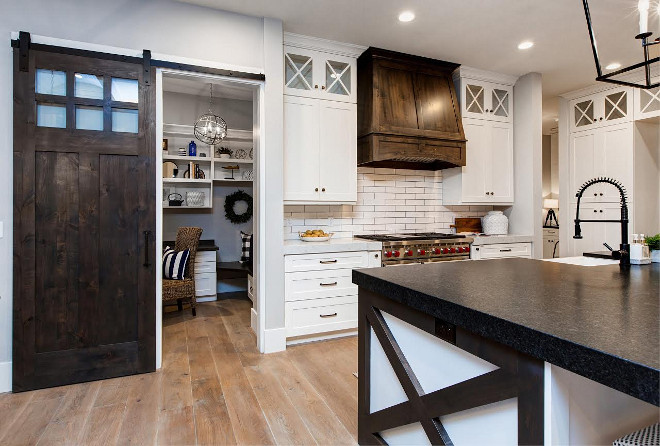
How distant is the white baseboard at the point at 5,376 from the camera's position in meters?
2.56

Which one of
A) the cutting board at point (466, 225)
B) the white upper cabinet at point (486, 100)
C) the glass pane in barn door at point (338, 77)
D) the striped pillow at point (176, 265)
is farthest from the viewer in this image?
the cutting board at point (466, 225)

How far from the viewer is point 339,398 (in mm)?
2473

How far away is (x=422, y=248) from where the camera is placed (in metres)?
3.91

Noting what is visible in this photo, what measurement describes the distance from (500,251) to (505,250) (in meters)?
0.09

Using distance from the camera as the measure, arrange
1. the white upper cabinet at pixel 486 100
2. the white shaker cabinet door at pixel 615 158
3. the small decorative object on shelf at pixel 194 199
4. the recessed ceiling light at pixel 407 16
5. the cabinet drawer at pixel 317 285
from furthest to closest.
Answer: the small decorative object on shelf at pixel 194 199
the white shaker cabinet door at pixel 615 158
the white upper cabinet at pixel 486 100
the cabinet drawer at pixel 317 285
the recessed ceiling light at pixel 407 16

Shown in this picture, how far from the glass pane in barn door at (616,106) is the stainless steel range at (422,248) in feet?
8.58

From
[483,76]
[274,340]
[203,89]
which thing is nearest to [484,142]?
[483,76]

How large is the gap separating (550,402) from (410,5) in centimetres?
313

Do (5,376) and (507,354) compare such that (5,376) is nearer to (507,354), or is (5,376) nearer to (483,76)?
(507,354)

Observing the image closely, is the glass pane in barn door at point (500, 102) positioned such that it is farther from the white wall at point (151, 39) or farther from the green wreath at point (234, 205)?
the green wreath at point (234, 205)

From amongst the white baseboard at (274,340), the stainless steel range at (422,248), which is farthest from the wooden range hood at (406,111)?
the white baseboard at (274,340)

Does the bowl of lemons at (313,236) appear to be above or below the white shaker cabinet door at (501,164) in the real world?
below

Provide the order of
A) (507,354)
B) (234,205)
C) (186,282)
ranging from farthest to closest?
(234,205) → (186,282) → (507,354)

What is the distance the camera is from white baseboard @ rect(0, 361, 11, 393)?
8.41 feet
